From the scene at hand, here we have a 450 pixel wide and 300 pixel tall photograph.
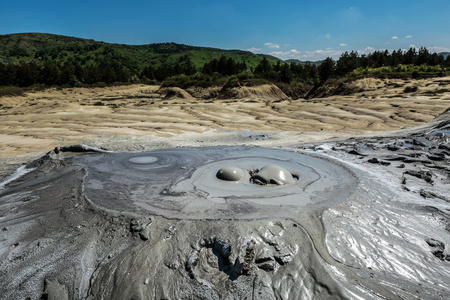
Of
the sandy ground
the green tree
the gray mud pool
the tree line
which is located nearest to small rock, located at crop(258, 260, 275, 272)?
the gray mud pool

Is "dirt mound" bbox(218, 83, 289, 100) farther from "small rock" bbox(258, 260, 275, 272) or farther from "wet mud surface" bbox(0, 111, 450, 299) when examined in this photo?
"small rock" bbox(258, 260, 275, 272)

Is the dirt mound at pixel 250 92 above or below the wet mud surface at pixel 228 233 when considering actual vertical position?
above

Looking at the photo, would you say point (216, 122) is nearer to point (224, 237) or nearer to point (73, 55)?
point (224, 237)

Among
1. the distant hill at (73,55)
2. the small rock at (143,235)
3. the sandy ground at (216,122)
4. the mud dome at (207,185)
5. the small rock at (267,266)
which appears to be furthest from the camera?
the distant hill at (73,55)

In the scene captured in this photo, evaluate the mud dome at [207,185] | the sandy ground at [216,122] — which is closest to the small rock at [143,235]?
the mud dome at [207,185]

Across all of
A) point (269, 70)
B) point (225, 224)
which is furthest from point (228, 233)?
point (269, 70)

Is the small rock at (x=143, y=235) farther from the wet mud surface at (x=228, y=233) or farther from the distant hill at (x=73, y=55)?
the distant hill at (x=73, y=55)
